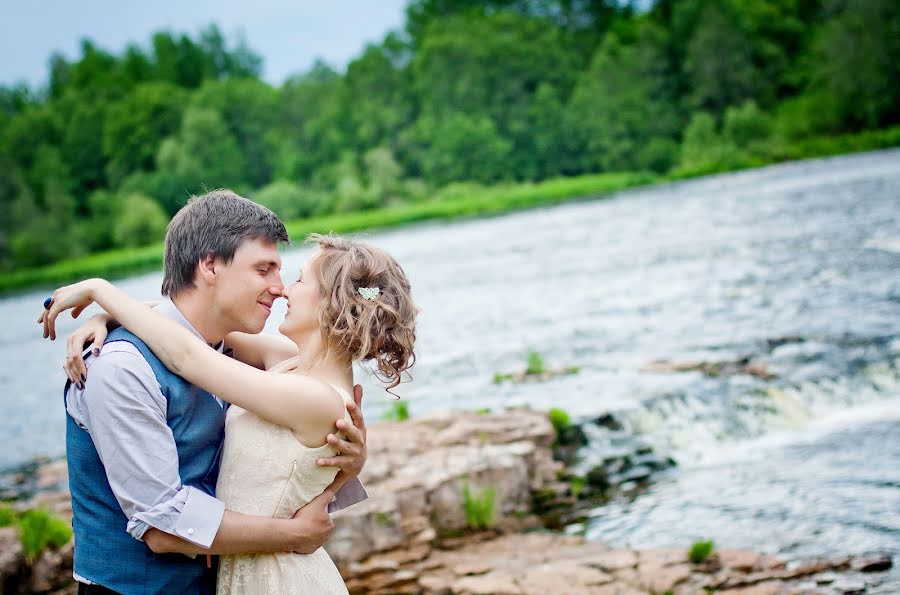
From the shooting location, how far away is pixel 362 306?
2.94 m

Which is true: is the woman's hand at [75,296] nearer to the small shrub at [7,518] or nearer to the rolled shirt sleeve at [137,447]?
the rolled shirt sleeve at [137,447]

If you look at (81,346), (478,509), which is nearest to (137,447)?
(81,346)

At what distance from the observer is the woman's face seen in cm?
299

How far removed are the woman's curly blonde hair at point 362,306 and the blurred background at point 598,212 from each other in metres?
0.98

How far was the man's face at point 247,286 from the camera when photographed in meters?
2.79

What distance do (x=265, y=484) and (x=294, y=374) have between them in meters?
0.34

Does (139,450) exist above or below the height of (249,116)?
below

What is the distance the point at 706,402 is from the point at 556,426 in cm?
228

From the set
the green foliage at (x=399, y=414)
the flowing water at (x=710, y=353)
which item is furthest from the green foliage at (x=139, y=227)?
the green foliage at (x=399, y=414)

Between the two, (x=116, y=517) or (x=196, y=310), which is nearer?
(x=116, y=517)

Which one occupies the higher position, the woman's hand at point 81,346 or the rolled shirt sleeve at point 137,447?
the woman's hand at point 81,346

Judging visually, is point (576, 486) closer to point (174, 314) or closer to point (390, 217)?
point (174, 314)

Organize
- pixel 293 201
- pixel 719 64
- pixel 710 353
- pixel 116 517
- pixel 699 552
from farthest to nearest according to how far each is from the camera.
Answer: pixel 719 64 < pixel 293 201 < pixel 710 353 < pixel 699 552 < pixel 116 517

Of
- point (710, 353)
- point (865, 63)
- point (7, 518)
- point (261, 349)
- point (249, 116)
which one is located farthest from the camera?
point (249, 116)
